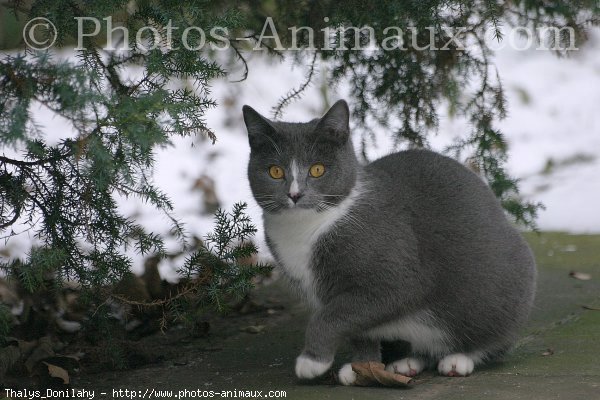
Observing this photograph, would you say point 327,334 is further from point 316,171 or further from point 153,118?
point 153,118

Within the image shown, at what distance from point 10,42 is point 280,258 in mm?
2321

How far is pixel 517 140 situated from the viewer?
22.5 feet

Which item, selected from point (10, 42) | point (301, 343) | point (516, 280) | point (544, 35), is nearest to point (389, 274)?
point (516, 280)

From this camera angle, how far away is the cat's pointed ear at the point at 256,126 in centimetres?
262

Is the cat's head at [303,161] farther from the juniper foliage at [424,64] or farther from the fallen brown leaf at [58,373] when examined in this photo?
the fallen brown leaf at [58,373]

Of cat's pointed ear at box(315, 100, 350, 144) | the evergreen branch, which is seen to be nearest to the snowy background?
the evergreen branch

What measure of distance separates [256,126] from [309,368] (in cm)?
81

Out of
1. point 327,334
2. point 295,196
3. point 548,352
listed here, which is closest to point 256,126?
point 295,196

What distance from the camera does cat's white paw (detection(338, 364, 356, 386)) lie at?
8.25 feet

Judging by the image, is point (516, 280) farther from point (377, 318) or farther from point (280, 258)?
point (280, 258)

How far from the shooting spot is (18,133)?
1.81 metres

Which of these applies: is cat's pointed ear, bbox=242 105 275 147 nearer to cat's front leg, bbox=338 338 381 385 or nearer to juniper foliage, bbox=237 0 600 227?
juniper foliage, bbox=237 0 600 227

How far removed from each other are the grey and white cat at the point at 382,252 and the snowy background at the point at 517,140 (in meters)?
Answer: 1.37

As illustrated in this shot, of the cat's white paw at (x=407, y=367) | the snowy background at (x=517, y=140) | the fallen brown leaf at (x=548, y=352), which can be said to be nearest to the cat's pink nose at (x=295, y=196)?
the cat's white paw at (x=407, y=367)
